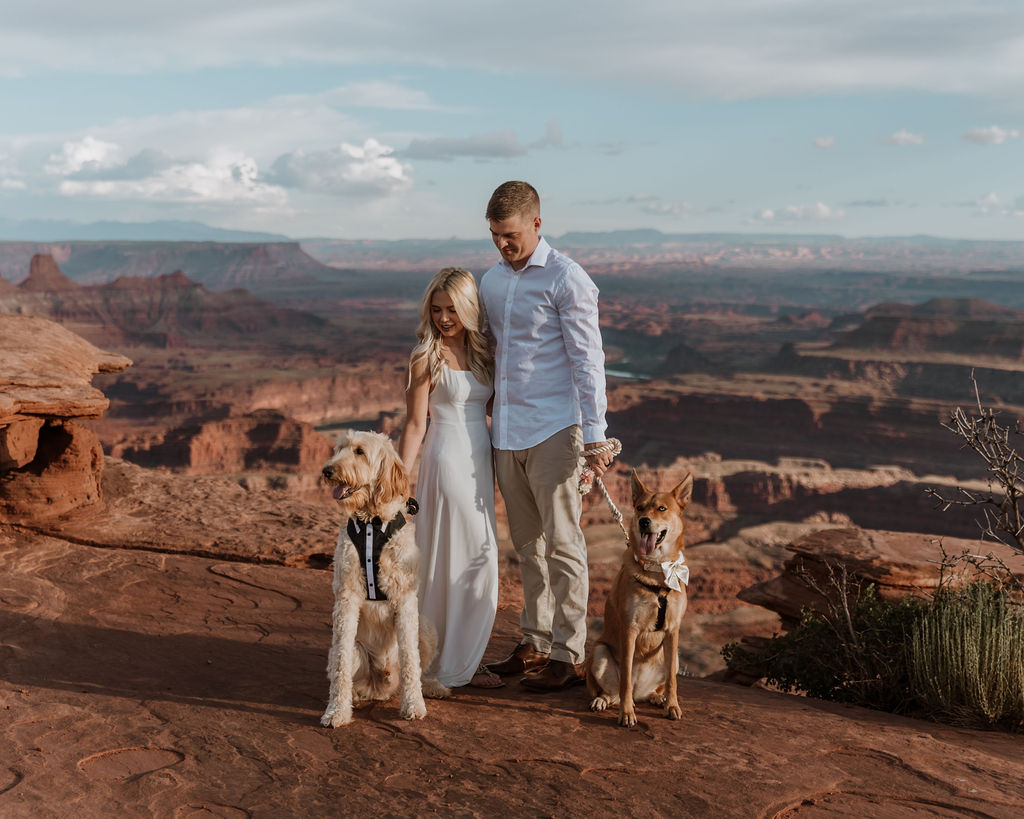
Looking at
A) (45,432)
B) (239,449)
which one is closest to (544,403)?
(45,432)

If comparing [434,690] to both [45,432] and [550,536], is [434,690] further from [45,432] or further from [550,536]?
[45,432]

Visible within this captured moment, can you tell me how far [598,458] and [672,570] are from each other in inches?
27.4

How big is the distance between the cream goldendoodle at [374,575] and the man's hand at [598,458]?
97 cm

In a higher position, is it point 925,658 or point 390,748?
point 925,658

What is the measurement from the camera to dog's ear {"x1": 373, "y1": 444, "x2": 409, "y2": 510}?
13.0ft

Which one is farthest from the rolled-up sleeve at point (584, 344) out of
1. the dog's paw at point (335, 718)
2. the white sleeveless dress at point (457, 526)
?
the dog's paw at point (335, 718)

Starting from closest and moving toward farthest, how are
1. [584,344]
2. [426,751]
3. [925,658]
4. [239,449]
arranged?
[426,751]
[584,344]
[925,658]
[239,449]

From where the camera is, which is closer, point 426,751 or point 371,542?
point 426,751

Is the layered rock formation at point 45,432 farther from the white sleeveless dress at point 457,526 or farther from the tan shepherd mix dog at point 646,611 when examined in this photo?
the tan shepherd mix dog at point 646,611

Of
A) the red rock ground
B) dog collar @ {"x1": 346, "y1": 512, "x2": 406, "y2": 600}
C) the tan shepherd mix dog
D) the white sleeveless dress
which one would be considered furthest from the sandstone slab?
dog collar @ {"x1": 346, "y1": 512, "x2": 406, "y2": 600}

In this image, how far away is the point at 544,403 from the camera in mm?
4445

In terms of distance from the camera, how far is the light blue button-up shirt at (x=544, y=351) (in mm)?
4336

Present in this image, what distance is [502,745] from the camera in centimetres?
393

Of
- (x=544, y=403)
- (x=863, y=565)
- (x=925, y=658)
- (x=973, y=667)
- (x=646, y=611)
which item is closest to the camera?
(x=646, y=611)
